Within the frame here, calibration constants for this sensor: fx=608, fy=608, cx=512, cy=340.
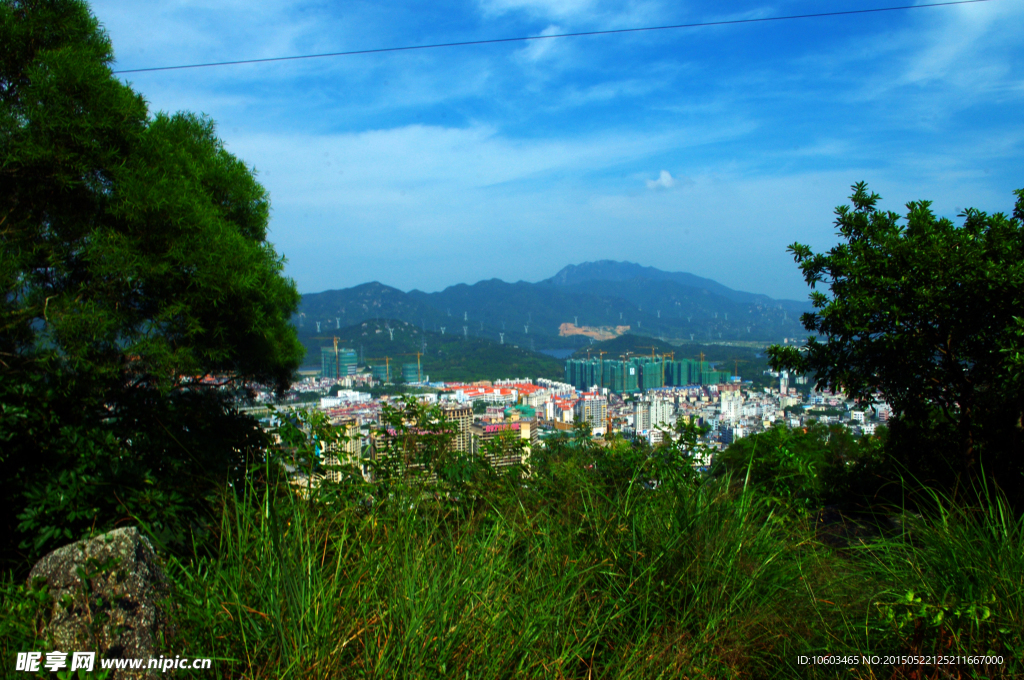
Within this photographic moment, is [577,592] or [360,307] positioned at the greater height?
[360,307]

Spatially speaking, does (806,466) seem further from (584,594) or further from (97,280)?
(97,280)

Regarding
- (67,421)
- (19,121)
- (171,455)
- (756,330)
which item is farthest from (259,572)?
(756,330)

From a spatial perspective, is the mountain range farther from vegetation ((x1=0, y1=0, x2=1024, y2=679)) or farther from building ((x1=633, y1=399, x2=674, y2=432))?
vegetation ((x1=0, y1=0, x2=1024, y2=679))

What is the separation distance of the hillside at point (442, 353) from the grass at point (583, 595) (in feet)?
47.3

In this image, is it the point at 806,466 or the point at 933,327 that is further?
the point at 933,327

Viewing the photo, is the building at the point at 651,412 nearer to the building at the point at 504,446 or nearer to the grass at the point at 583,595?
the building at the point at 504,446

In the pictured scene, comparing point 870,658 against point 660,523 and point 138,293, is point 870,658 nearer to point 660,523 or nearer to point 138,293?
point 660,523

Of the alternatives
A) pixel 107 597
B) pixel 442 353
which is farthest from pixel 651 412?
pixel 442 353

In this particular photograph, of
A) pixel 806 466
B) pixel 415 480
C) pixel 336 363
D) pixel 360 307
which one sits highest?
pixel 360 307

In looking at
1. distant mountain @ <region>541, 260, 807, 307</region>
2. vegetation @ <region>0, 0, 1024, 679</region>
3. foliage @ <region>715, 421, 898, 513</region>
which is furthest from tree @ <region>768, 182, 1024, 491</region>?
distant mountain @ <region>541, 260, 807, 307</region>

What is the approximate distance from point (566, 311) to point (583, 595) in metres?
38.7

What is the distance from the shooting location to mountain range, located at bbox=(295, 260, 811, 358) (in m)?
27.8

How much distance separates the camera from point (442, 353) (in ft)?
81.7

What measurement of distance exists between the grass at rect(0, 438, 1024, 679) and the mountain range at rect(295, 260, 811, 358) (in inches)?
771
